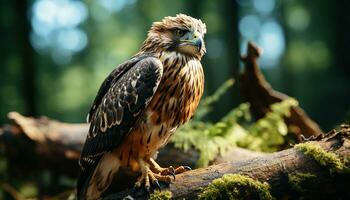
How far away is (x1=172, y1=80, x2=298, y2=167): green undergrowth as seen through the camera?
6.26 m

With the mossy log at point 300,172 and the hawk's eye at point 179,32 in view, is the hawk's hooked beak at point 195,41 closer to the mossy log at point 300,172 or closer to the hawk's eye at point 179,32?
the hawk's eye at point 179,32

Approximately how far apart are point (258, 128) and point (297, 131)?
2.16ft

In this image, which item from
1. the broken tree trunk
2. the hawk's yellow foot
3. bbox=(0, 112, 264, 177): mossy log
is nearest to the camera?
the hawk's yellow foot

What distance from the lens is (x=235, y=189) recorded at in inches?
139

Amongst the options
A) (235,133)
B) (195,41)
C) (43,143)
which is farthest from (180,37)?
(43,143)

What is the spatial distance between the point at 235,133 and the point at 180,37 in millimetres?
2483

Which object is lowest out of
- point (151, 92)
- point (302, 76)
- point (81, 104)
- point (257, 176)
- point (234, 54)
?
point (81, 104)

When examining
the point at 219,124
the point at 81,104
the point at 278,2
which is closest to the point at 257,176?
the point at 219,124

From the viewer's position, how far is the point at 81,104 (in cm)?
2388

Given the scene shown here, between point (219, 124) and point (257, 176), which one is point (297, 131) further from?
point (257, 176)

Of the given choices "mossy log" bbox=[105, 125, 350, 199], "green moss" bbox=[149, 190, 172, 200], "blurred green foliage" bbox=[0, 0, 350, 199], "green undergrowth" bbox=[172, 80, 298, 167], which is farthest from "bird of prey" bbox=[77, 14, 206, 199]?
"blurred green foliage" bbox=[0, 0, 350, 199]

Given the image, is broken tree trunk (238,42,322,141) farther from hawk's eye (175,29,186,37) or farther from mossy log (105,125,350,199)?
mossy log (105,125,350,199)

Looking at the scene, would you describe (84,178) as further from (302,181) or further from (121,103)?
(302,181)

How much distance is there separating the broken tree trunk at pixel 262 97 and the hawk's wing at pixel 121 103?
249 cm
